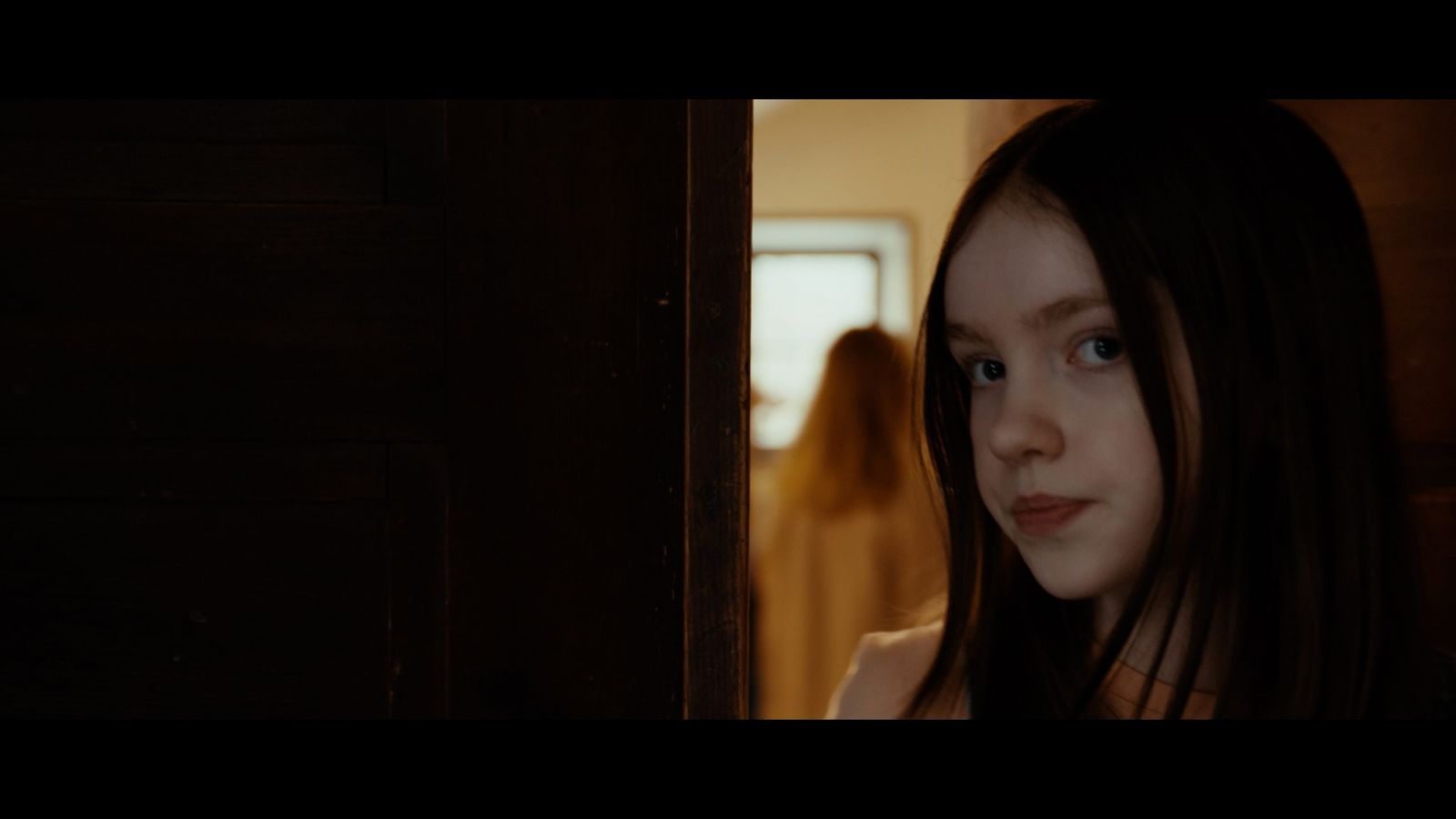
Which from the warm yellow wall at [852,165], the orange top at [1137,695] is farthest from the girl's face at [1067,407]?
the warm yellow wall at [852,165]

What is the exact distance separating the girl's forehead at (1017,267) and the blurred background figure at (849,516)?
1.66 meters

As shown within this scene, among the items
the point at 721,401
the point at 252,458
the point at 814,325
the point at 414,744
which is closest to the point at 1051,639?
the point at 721,401

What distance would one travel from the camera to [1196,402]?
77 centimetres

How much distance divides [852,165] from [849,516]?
2.68m

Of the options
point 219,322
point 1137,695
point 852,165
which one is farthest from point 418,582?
point 852,165

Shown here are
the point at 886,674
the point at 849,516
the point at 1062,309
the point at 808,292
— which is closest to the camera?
the point at 1062,309

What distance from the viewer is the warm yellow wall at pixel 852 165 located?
15.6 feet

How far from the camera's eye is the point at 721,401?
804 mm

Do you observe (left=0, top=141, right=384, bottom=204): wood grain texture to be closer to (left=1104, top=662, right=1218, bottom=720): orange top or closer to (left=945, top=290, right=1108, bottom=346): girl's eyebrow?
(left=945, top=290, right=1108, bottom=346): girl's eyebrow

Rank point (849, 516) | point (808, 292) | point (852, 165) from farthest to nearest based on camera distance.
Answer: point (808, 292), point (852, 165), point (849, 516)

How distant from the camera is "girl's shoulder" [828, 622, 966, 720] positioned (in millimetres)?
1009

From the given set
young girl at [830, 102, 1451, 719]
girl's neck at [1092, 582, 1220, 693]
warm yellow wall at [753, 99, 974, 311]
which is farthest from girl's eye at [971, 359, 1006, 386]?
warm yellow wall at [753, 99, 974, 311]

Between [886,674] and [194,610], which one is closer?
[194,610]

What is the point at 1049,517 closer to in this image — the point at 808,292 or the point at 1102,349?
the point at 1102,349
